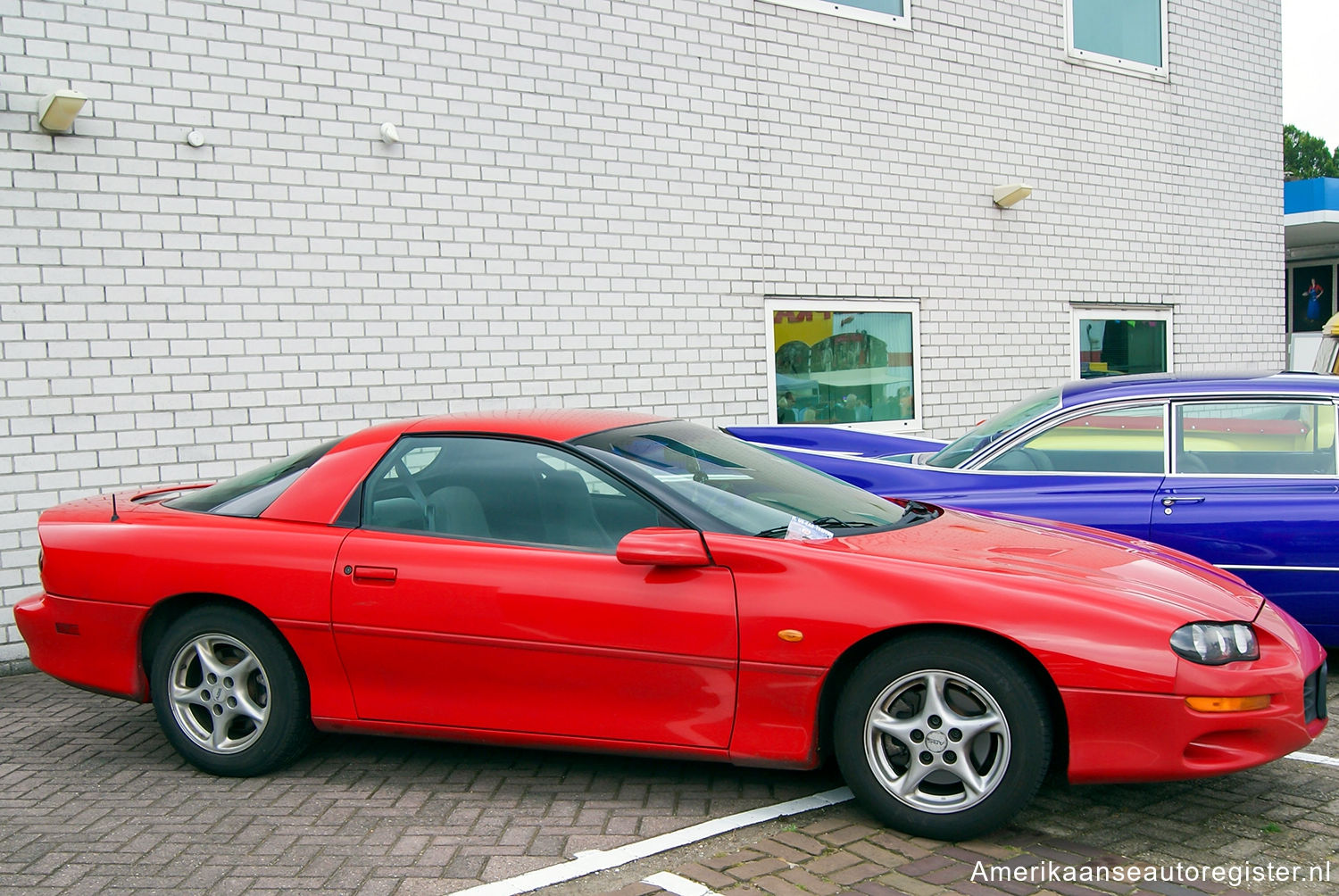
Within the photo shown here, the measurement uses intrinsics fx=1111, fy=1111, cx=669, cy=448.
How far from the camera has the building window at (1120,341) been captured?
11445mm

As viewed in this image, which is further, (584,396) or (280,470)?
(584,396)

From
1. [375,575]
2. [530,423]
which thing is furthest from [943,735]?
[375,575]

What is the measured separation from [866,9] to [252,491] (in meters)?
7.40

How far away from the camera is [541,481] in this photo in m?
4.16

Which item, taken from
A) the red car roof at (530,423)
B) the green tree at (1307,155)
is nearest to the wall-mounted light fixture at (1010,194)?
the red car roof at (530,423)

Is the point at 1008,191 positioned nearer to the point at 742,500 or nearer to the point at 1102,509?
the point at 1102,509

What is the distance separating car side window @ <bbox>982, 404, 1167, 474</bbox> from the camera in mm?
5562

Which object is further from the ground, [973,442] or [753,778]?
[973,442]

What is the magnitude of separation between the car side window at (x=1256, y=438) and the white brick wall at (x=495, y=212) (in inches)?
156

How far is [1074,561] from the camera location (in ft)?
12.4

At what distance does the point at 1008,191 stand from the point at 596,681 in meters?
8.04

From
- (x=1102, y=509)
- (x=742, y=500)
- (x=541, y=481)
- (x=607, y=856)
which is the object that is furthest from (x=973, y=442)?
(x=607, y=856)

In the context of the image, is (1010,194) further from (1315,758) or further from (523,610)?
(523,610)

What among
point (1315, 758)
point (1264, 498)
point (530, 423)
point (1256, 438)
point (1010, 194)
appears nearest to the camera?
point (1315, 758)
